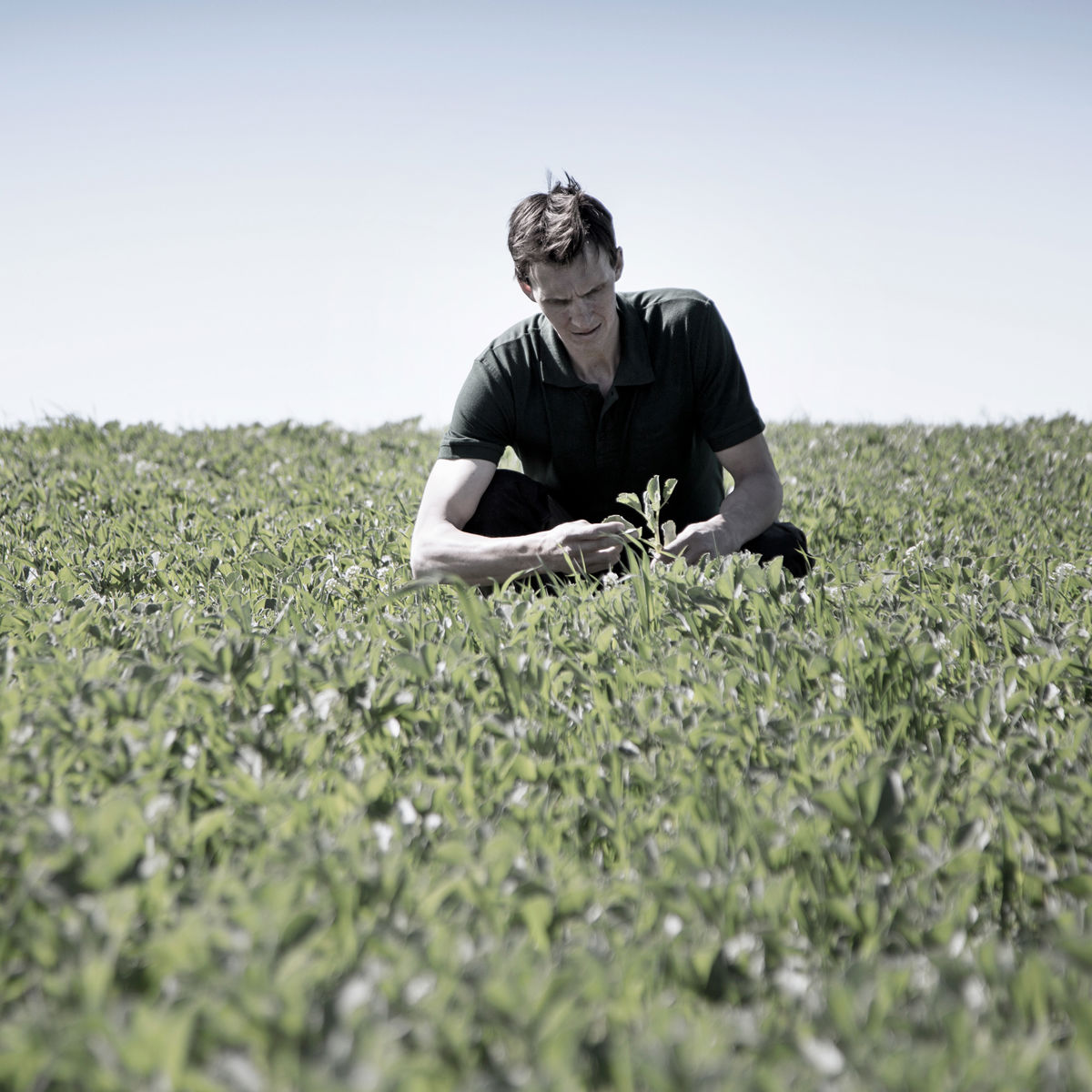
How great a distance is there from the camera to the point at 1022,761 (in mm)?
1979

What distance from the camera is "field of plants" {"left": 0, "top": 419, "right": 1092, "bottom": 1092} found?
1176 millimetres

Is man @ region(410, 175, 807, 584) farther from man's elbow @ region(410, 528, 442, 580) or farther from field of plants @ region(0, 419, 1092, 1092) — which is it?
field of plants @ region(0, 419, 1092, 1092)

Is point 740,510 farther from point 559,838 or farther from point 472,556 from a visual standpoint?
point 559,838

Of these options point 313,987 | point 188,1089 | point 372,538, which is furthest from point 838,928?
point 372,538

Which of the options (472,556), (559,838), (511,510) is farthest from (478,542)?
(559,838)

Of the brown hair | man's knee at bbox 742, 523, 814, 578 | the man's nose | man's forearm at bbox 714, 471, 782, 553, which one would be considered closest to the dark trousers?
man's knee at bbox 742, 523, 814, 578

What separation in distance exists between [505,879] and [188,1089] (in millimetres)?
567

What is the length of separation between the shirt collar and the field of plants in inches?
55.8

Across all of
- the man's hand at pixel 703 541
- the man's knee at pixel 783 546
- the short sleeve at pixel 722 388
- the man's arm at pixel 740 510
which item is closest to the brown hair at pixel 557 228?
the short sleeve at pixel 722 388

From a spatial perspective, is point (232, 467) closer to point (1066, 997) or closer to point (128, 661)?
point (128, 661)

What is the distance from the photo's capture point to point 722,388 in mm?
4480

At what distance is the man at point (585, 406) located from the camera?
423cm

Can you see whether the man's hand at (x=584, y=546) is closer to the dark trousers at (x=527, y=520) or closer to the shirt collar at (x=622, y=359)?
the dark trousers at (x=527, y=520)

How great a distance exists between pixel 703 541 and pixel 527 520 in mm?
969
